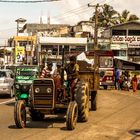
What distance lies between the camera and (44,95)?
46.6 ft

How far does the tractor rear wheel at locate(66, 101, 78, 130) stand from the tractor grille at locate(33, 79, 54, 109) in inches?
26.5

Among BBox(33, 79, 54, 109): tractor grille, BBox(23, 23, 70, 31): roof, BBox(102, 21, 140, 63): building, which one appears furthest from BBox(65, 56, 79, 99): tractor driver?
BBox(23, 23, 70, 31): roof

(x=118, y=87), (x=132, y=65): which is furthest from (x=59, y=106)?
(x=132, y=65)

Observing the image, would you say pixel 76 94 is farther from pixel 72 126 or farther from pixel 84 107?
pixel 72 126

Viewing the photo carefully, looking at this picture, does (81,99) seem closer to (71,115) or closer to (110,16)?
(71,115)

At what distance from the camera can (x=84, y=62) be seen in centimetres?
2177

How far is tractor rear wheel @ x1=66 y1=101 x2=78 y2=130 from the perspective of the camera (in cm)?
1343

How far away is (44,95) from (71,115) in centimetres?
118

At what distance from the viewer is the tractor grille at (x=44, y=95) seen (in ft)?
46.5

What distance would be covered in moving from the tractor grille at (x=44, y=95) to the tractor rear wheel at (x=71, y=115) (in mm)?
674

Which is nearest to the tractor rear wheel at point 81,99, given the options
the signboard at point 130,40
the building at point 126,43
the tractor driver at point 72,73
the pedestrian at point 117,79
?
the tractor driver at point 72,73

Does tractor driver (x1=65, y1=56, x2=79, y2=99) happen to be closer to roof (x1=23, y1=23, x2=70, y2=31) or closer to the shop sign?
the shop sign

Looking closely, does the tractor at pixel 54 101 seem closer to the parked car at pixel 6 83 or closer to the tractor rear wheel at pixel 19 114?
the tractor rear wheel at pixel 19 114

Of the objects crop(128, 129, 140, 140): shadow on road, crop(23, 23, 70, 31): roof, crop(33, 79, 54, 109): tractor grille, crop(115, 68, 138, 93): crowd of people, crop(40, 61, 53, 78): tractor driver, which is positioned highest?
crop(23, 23, 70, 31): roof
